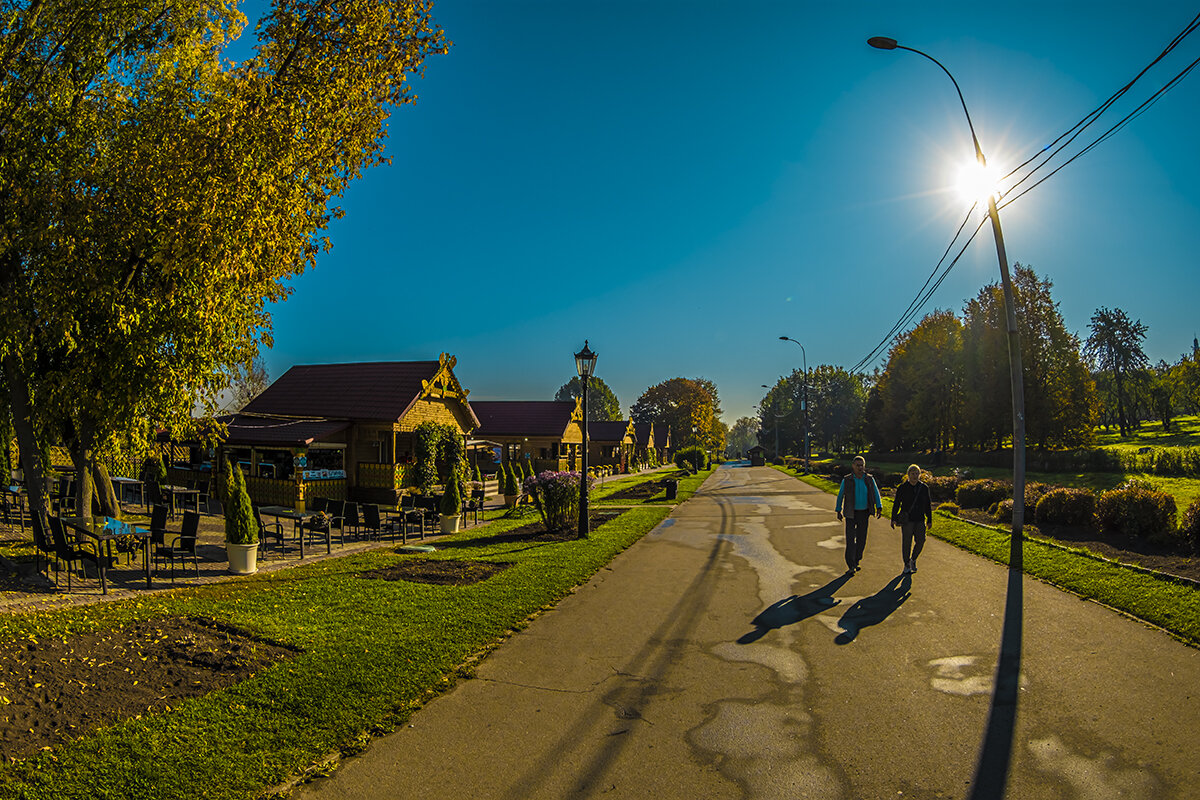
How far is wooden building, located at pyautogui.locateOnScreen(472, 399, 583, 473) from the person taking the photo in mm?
44969

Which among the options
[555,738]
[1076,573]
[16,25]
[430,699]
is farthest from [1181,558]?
[16,25]

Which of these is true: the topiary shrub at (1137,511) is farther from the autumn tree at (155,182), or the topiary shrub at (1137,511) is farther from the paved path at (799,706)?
the autumn tree at (155,182)

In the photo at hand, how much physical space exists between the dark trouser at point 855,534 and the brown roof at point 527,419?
114 feet

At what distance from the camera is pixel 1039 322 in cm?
4481

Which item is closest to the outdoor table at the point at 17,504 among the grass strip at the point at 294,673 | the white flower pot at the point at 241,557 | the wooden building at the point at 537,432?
the white flower pot at the point at 241,557

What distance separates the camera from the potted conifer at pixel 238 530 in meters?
11.0

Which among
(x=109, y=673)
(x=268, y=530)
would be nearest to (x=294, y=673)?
(x=109, y=673)


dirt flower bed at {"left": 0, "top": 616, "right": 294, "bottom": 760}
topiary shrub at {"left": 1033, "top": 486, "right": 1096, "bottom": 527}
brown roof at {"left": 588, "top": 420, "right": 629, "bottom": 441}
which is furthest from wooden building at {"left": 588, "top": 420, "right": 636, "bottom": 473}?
dirt flower bed at {"left": 0, "top": 616, "right": 294, "bottom": 760}

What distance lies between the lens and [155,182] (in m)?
9.89

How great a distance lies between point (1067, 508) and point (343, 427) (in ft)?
74.7

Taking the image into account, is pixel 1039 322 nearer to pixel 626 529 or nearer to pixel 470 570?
pixel 626 529

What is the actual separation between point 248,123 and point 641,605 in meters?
10.1

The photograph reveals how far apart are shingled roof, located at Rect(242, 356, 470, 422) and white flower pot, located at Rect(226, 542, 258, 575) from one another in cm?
1369

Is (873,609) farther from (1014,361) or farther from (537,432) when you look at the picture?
(537,432)
